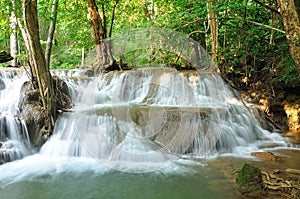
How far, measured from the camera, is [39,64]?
222 inches

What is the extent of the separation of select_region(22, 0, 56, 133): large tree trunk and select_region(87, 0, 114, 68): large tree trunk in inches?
145

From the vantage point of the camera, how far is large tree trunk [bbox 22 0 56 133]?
5.45 meters

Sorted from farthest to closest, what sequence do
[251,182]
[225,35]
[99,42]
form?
[99,42] < [225,35] < [251,182]

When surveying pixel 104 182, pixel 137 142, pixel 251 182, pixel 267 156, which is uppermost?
pixel 137 142

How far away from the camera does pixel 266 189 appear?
3.39 m

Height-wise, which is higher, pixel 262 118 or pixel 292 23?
pixel 292 23

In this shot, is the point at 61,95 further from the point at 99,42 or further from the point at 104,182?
the point at 99,42

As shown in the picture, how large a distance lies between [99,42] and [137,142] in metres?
6.06

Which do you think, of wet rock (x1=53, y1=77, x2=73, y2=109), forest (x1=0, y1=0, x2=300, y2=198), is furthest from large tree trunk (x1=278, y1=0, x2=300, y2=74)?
→ wet rock (x1=53, y1=77, x2=73, y2=109)

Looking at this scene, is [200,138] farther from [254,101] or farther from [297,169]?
[254,101]

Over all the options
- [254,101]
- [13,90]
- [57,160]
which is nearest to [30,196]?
[57,160]

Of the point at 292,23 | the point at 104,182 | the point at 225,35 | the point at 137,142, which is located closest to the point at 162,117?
the point at 137,142

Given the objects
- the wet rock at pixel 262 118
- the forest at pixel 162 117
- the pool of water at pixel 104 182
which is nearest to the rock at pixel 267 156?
the forest at pixel 162 117

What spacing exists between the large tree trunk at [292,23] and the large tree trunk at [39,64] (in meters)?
4.68
